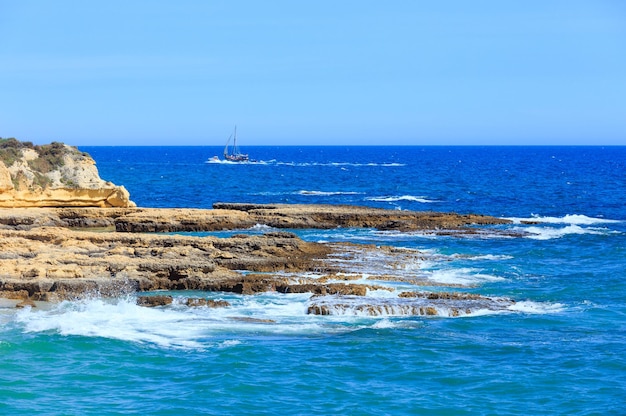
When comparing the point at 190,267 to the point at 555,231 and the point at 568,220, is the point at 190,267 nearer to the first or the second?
the point at 555,231

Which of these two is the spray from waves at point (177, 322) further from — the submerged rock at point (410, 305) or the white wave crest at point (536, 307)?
the white wave crest at point (536, 307)

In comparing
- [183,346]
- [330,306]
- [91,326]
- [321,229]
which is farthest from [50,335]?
[321,229]

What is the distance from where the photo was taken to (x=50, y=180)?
156 feet

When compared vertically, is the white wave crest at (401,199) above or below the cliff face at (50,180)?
below

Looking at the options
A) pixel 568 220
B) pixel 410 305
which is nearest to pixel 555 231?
pixel 568 220

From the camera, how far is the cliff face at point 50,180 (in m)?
46.0

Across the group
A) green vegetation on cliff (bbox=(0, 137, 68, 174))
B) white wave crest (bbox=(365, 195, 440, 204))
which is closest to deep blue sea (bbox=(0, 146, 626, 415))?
green vegetation on cliff (bbox=(0, 137, 68, 174))

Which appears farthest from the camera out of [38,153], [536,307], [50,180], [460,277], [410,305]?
[38,153]

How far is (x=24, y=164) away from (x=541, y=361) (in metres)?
34.7

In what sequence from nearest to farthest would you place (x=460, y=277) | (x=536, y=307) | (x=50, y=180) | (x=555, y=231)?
(x=536, y=307)
(x=460, y=277)
(x=555, y=231)
(x=50, y=180)

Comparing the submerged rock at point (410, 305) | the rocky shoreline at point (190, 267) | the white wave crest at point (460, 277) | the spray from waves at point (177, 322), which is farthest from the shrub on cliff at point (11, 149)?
the submerged rock at point (410, 305)

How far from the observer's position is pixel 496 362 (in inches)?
798

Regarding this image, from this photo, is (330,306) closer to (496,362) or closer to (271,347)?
(271,347)

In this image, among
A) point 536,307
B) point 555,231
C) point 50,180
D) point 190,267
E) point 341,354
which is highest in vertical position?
point 50,180
